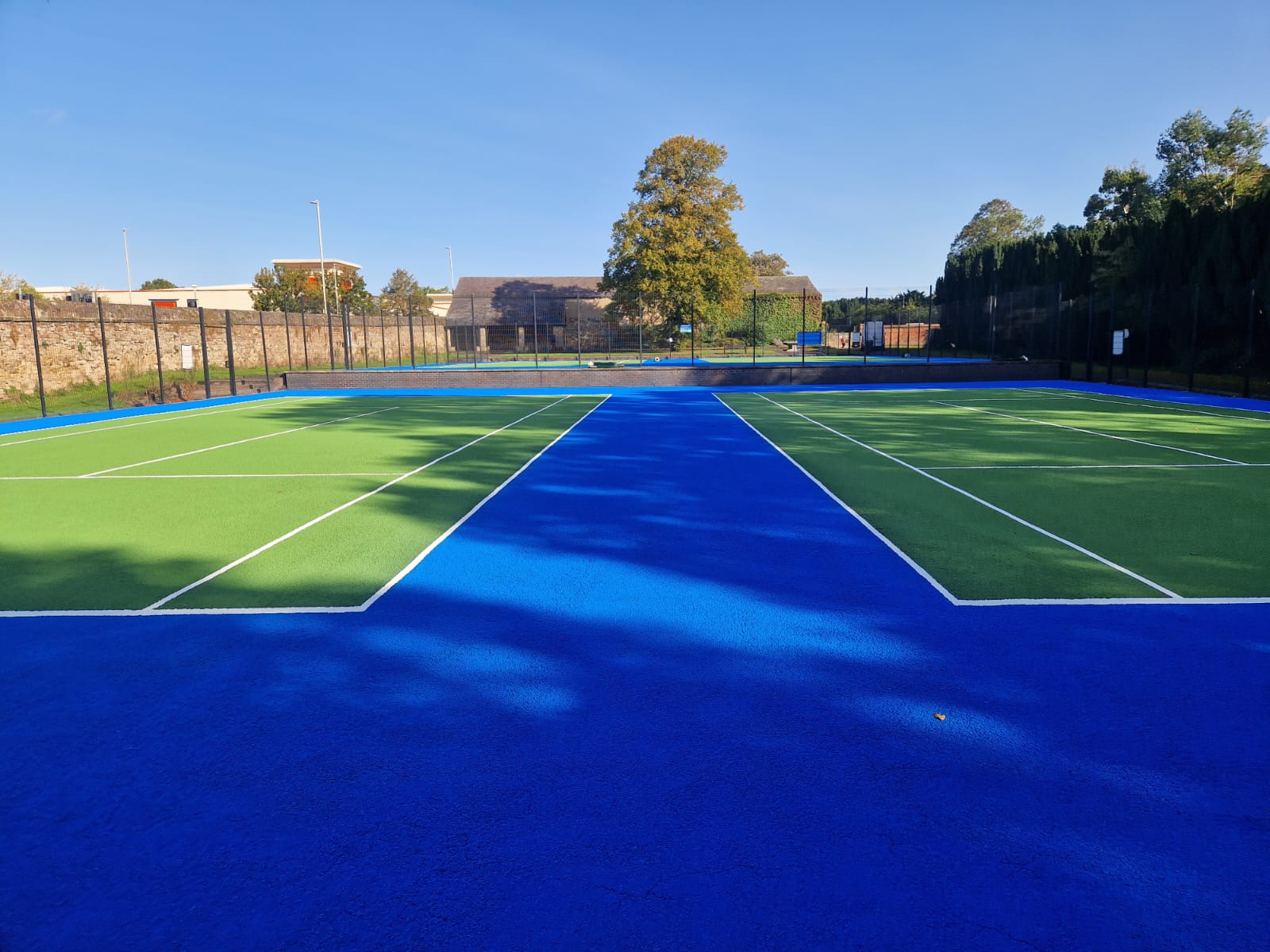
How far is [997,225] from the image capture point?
87.2 m

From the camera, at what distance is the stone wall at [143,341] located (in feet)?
73.1

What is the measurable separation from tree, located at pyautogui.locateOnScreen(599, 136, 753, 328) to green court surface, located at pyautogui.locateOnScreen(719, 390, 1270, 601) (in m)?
34.1

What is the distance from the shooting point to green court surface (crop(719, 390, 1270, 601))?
19.8 feet

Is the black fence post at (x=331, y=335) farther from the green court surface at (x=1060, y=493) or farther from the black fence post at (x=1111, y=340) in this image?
the black fence post at (x=1111, y=340)

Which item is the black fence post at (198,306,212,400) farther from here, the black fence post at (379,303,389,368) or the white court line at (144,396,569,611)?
the black fence post at (379,303,389,368)

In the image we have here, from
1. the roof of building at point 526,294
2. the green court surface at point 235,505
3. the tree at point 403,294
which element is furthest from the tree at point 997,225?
the green court surface at point 235,505

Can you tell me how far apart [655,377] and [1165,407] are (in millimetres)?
16229

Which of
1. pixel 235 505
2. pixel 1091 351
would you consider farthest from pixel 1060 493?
pixel 1091 351

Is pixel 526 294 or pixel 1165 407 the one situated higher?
pixel 526 294

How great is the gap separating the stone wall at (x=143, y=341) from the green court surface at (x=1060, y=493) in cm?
1987

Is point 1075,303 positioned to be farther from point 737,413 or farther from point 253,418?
point 253,418

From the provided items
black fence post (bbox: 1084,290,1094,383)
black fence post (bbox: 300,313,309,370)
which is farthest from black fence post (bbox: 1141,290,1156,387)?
black fence post (bbox: 300,313,309,370)

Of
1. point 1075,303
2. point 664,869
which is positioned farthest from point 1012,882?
point 1075,303

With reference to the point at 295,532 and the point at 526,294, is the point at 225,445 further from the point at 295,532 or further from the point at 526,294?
the point at 526,294
